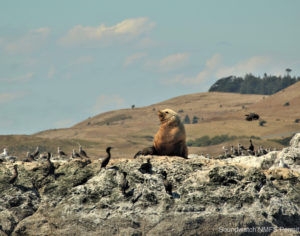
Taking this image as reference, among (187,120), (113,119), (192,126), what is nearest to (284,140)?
(192,126)

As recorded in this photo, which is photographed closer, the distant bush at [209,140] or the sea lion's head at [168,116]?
the sea lion's head at [168,116]

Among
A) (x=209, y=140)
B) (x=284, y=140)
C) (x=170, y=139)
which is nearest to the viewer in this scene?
(x=170, y=139)

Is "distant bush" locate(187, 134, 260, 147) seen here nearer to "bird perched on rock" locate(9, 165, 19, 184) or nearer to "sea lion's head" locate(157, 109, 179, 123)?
"sea lion's head" locate(157, 109, 179, 123)

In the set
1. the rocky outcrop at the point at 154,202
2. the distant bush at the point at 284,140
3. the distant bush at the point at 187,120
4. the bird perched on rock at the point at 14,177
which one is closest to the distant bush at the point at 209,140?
the distant bush at the point at 284,140

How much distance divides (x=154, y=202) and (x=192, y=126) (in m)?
120

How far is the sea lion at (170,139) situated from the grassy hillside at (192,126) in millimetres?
69170

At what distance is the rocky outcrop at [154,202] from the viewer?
20.6 metres

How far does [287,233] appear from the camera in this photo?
68.5ft

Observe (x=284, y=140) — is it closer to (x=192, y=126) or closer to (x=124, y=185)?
(x=192, y=126)

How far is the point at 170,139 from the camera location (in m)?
25.7

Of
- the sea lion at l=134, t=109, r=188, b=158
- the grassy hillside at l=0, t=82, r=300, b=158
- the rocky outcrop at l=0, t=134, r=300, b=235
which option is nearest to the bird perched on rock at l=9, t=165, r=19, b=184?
the rocky outcrop at l=0, t=134, r=300, b=235

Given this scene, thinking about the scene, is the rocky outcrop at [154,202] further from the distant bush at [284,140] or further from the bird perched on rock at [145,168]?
the distant bush at [284,140]

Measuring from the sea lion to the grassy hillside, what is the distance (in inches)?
2723

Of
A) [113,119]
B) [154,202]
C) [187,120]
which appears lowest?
[154,202]
